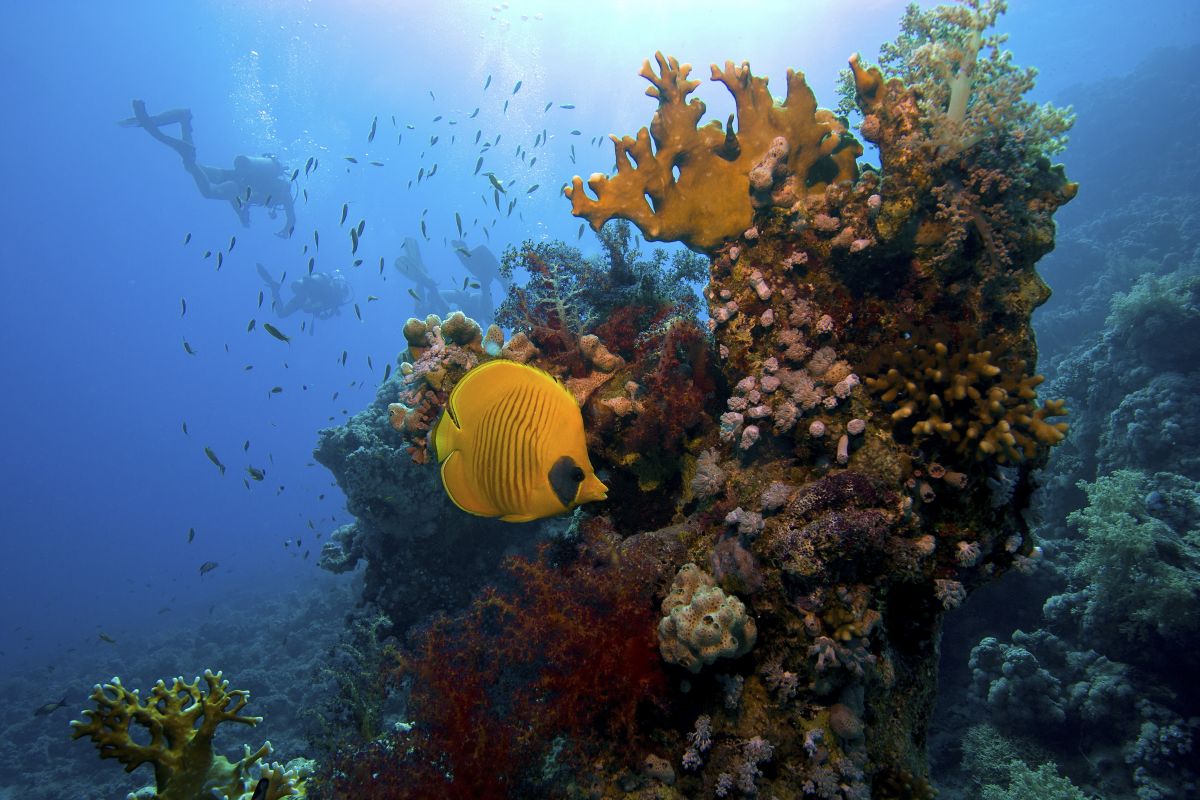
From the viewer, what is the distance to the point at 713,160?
13.4 feet

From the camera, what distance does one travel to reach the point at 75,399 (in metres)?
131

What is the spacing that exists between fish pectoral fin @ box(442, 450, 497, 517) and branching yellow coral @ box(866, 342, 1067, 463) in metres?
2.11

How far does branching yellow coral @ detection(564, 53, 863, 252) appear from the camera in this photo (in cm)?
385

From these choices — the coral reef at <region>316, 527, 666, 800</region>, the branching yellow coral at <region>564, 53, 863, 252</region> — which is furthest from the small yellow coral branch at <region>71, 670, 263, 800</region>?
the branching yellow coral at <region>564, 53, 863, 252</region>

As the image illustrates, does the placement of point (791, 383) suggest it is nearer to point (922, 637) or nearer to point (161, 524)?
point (922, 637)

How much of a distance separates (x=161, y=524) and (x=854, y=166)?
119 meters

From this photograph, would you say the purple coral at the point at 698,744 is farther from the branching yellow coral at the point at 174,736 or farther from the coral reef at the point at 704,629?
the branching yellow coral at the point at 174,736

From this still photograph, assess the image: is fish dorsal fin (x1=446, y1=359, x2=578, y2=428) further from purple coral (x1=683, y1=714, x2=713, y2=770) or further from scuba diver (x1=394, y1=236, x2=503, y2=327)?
scuba diver (x1=394, y1=236, x2=503, y2=327)

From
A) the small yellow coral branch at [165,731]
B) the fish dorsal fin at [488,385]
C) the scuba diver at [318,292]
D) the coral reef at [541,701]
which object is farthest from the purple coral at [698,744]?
the scuba diver at [318,292]

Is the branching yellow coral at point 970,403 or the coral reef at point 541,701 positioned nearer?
the branching yellow coral at point 970,403

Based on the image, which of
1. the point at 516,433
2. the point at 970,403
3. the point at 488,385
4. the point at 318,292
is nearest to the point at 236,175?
the point at 318,292

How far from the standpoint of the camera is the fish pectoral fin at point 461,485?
212 centimetres

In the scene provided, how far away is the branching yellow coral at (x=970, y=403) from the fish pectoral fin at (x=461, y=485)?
83.0 inches

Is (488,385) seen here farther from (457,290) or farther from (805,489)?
(457,290)
